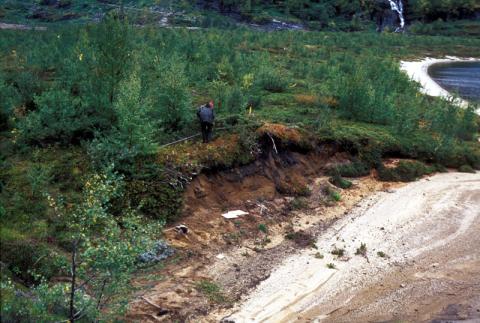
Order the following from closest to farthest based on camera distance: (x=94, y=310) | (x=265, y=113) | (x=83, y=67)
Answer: (x=94, y=310) < (x=83, y=67) < (x=265, y=113)

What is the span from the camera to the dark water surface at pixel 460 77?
43062 millimetres

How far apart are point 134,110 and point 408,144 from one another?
12896 mm

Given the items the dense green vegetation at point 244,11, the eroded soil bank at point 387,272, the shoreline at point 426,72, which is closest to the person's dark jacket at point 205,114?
the eroded soil bank at point 387,272

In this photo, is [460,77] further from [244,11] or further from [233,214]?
[233,214]

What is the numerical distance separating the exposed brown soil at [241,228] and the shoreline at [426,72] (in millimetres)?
14722

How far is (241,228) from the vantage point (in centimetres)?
1503

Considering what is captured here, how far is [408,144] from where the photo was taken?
22.0 meters

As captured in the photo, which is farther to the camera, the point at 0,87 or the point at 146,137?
the point at 0,87

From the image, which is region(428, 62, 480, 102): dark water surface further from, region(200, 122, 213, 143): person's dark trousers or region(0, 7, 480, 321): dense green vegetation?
region(200, 122, 213, 143): person's dark trousers

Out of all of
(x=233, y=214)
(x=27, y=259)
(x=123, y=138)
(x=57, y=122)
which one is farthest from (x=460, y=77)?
(x=27, y=259)

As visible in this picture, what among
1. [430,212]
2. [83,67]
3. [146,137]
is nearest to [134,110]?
[146,137]

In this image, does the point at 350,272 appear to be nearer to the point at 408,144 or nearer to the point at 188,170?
the point at 188,170

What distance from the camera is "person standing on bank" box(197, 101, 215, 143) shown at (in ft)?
54.2

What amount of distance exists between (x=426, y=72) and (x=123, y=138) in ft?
150
